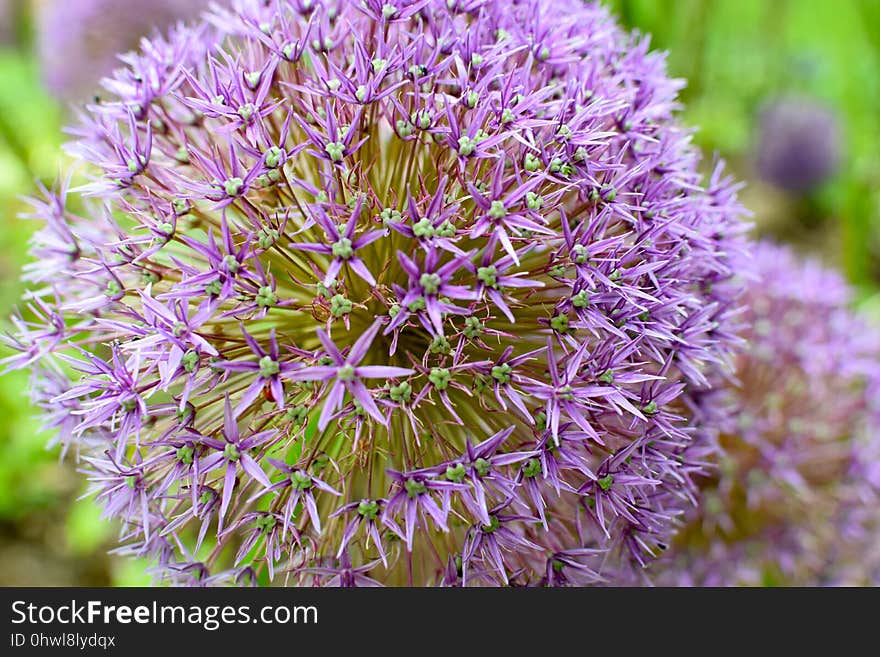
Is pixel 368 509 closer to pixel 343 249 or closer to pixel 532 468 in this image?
pixel 532 468

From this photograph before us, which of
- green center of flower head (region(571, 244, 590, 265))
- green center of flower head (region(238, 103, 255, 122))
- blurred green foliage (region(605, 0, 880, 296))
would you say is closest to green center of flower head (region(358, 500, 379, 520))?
green center of flower head (region(571, 244, 590, 265))

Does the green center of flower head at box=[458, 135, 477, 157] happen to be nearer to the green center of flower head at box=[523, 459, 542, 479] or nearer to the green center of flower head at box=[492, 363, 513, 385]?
the green center of flower head at box=[492, 363, 513, 385]

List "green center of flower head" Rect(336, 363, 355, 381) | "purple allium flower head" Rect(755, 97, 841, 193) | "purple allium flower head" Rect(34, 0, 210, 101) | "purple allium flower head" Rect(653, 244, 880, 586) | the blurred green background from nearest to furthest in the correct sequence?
1. "green center of flower head" Rect(336, 363, 355, 381)
2. "purple allium flower head" Rect(653, 244, 880, 586)
3. "purple allium flower head" Rect(34, 0, 210, 101)
4. the blurred green background
5. "purple allium flower head" Rect(755, 97, 841, 193)

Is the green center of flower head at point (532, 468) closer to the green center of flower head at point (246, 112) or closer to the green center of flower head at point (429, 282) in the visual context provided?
the green center of flower head at point (429, 282)

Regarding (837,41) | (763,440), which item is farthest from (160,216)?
(837,41)

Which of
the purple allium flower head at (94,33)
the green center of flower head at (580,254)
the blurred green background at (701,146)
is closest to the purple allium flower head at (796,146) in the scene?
the blurred green background at (701,146)

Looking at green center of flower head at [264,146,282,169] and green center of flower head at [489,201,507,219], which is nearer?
green center of flower head at [489,201,507,219]

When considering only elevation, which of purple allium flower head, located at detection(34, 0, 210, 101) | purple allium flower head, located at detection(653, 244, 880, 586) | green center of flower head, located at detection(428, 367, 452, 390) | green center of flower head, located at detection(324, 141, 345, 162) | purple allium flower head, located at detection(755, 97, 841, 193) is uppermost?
purple allium flower head, located at detection(755, 97, 841, 193)

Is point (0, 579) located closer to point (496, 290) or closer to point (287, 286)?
point (287, 286)
